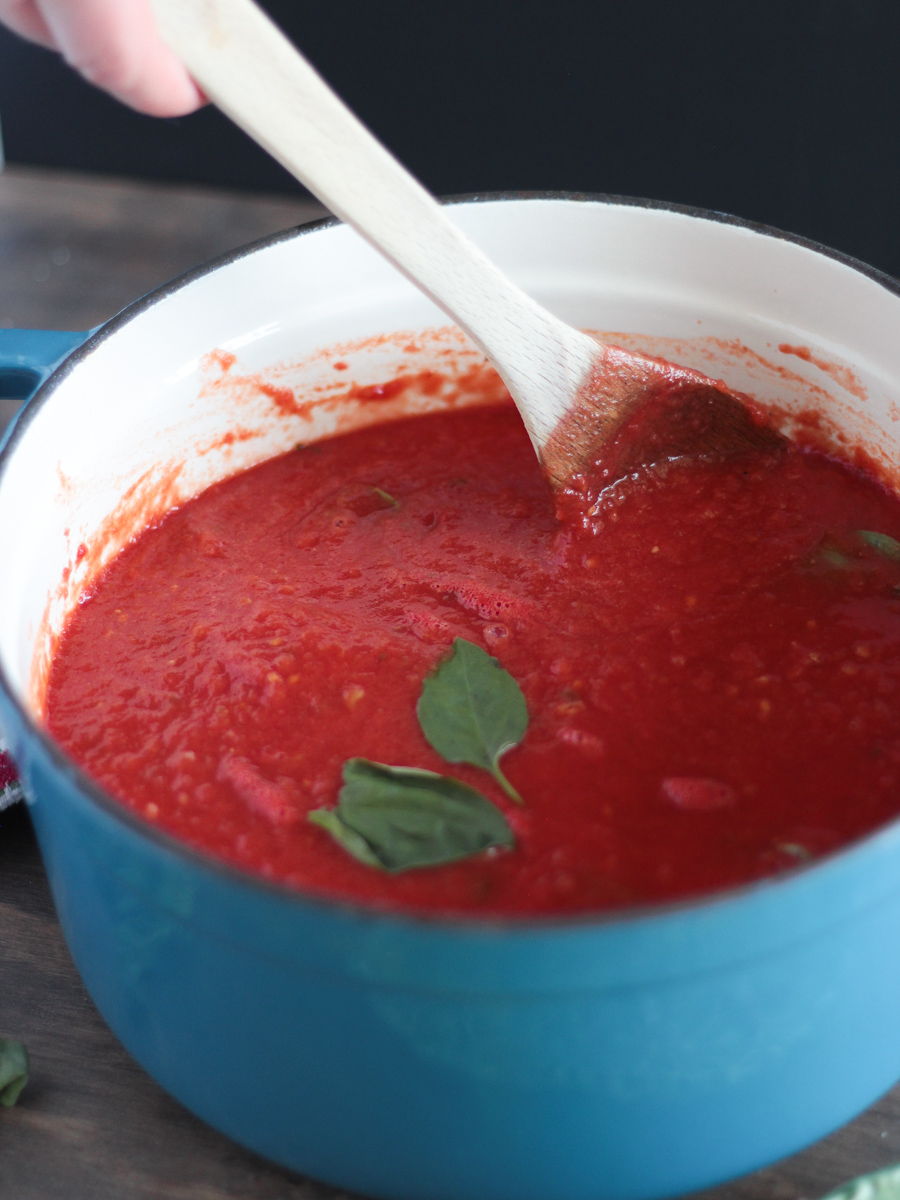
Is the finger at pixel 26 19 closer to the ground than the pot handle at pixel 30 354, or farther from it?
farther from it

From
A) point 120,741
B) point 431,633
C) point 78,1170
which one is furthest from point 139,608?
point 78,1170

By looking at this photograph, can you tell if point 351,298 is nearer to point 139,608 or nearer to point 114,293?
point 139,608

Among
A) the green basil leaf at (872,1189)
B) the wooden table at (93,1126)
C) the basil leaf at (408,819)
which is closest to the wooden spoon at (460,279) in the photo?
the basil leaf at (408,819)

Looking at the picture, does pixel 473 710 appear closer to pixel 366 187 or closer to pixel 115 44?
pixel 366 187

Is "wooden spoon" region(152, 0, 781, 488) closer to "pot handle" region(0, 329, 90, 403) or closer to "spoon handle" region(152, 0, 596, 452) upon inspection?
"spoon handle" region(152, 0, 596, 452)

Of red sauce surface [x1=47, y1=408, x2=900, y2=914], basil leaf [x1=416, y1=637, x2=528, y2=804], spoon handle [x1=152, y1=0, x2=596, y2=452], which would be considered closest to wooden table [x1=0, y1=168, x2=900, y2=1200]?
red sauce surface [x1=47, y1=408, x2=900, y2=914]

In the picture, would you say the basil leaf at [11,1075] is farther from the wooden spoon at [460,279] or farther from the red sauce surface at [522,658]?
the wooden spoon at [460,279]
